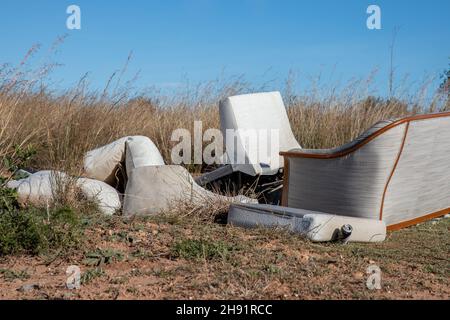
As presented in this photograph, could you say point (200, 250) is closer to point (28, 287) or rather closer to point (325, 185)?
point (28, 287)

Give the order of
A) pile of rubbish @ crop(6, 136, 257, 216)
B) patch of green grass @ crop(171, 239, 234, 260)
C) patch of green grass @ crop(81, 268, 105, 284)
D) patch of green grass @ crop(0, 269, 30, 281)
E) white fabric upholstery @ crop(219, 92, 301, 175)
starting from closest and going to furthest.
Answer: patch of green grass @ crop(81, 268, 105, 284), patch of green grass @ crop(0, 269, 30, 281), patch of green grass @ crop(171, 239, 234, 260), pile of rubbish @ crop(6, 136, 257, 216), white fabric upholstery @ crop(219, 92, 301, 175)

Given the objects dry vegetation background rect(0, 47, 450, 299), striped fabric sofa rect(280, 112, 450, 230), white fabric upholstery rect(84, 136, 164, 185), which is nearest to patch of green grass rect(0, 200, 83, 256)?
dry vegetation background rect(0, 47, 450, 299)

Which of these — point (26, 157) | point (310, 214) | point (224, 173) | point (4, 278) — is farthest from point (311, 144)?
point (4, 278)

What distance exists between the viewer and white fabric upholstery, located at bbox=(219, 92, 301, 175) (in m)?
6.30

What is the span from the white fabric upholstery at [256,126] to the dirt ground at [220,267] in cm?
160

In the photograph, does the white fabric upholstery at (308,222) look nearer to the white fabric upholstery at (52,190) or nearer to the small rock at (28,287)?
the white fabric upholstery at (52,190)

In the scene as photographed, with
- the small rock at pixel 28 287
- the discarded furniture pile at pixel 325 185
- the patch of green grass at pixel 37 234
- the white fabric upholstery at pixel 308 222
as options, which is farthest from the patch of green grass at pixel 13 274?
the white fabric upholstery at pixel 308 222

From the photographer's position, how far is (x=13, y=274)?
3.58m

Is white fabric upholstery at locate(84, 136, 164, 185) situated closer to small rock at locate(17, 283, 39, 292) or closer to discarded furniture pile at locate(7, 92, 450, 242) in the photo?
discarded furniture pile at locate(7, 92, 450, 242)

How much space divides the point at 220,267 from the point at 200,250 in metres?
0.29

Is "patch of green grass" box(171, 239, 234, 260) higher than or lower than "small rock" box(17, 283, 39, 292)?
higher

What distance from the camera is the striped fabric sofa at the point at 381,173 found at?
4734 millimetres

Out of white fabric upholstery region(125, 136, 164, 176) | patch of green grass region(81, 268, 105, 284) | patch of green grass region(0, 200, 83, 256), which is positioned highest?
white fabric upholstery region(125, 136, 164, 176)

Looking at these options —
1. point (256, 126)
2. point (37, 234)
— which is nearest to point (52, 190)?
point (37, 234)
